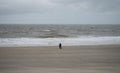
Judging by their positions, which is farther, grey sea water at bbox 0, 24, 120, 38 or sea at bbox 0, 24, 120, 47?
grey sea water at bbox 0, 24, 120, 38

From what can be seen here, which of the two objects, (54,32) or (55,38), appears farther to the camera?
(54,32)

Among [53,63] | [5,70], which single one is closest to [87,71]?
[53,63]

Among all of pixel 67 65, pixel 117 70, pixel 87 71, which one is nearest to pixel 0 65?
pixel 67 65

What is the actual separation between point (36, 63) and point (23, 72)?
1.63 m

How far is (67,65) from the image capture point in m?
8.51

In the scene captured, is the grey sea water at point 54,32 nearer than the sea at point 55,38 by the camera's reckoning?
No

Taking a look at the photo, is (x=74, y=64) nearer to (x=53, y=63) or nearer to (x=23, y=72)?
(x=53, y=63)

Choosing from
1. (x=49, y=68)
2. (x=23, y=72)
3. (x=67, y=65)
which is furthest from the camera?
(x=67, y=65)

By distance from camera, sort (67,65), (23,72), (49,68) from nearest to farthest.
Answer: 1. (23,72)
2. (49,68)
3. (67,65)

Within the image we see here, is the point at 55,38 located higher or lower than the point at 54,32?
lower

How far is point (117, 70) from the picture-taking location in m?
7.52

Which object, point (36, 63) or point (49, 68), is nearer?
point (49, 68)

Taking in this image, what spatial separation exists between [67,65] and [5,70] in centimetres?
216

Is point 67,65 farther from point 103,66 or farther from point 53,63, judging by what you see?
point 103,66
